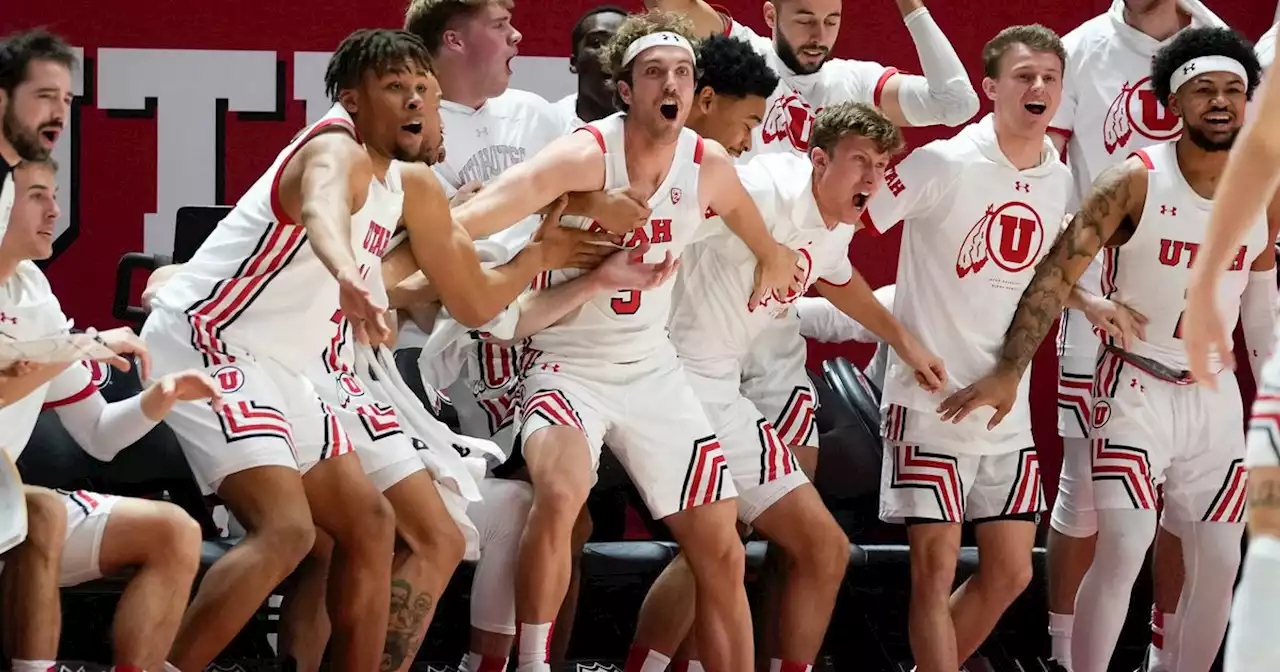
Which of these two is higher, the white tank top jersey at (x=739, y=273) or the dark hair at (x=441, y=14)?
the dark hair at (x=441, y=14)

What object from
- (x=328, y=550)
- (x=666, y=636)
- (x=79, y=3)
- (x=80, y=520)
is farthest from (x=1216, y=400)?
(x=79, y=3)

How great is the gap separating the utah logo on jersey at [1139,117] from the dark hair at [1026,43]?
0.75m

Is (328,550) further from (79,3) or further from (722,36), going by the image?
(79,3)

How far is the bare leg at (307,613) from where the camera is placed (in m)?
4.81

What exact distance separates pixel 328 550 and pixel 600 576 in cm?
115

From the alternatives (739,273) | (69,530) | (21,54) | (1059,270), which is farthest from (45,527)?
(1059,270)

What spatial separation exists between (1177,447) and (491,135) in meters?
2.42

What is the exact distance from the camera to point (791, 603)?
5.20m

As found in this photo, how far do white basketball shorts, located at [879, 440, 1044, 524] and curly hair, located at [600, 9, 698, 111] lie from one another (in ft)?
4.64

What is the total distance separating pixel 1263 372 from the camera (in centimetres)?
287

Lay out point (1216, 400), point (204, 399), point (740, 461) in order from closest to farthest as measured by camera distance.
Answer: point (204, 399), point (740, 461), point (1216, 400)

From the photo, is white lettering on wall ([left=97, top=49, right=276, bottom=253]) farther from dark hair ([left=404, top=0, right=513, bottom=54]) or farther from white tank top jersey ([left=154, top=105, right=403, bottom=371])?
white tank top jersey ([left=154, top=105, right=403, bottom=371])

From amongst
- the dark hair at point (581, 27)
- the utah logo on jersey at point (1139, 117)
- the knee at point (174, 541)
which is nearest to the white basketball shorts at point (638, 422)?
the knee at point (174, 541)

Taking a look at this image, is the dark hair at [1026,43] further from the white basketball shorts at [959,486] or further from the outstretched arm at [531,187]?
the outstretched arm at [531,187]
